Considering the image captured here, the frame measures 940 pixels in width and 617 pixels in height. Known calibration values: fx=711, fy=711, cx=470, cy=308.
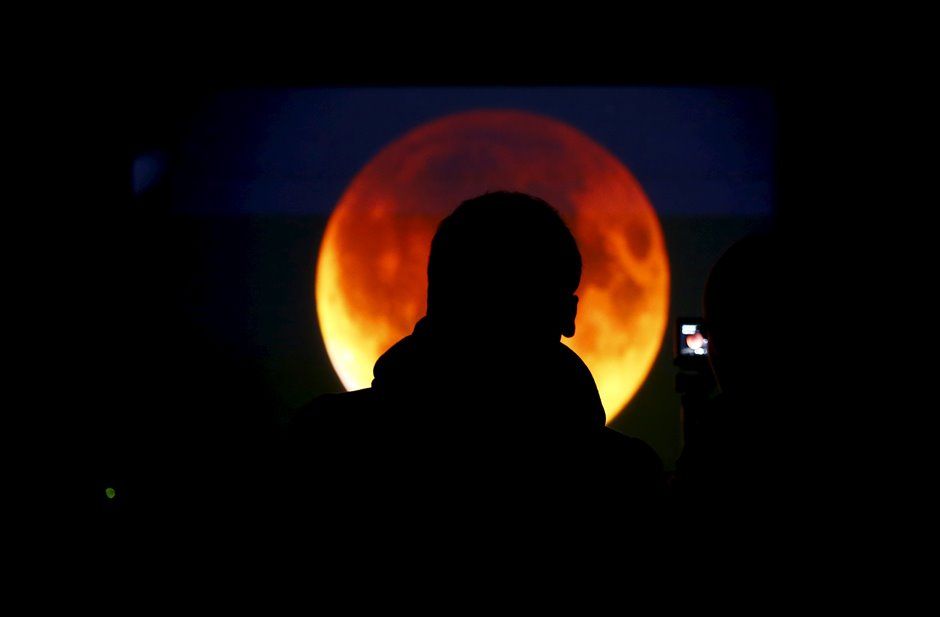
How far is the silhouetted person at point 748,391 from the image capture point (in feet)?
2.85

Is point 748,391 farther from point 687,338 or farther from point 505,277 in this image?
point 687,338

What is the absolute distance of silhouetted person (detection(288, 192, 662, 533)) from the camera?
79 cm

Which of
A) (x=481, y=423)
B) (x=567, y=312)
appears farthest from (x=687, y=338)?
(x=481, y=423)

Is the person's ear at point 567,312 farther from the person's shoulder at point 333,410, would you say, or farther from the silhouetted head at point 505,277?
the person's shoulder at point 333,410

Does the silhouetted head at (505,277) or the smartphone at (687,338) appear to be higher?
the silhouetted head at (505,277)

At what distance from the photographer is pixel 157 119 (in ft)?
8.89

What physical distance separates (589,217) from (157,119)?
173 cm

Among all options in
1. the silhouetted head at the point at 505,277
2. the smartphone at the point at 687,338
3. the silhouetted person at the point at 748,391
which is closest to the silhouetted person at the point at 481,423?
the silhouetted head at the point at 505,277

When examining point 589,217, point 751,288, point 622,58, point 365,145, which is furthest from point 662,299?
point 751,288

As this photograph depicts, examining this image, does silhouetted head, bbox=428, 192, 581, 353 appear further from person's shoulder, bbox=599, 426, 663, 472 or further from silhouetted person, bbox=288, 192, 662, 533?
person's shoulder, bbox=599, 426, 663, 472

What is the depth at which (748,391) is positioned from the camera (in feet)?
3.08

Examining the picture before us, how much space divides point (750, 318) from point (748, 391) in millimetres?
98

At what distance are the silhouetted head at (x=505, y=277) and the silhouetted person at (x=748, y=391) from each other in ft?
0.82

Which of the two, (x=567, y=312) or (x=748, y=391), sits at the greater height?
(x=567, y=312)
